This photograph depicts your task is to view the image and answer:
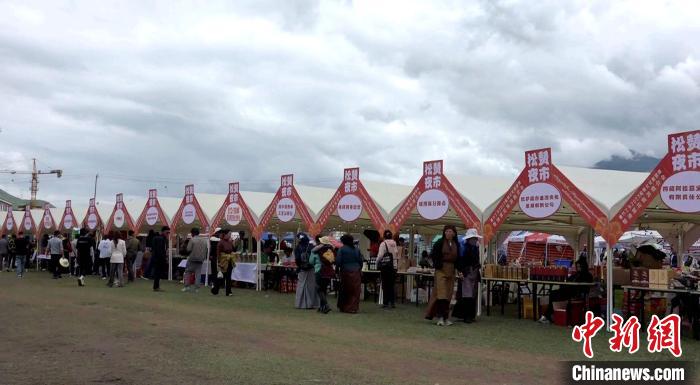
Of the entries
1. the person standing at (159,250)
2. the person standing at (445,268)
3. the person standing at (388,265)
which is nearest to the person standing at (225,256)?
the person standing at (159,250)

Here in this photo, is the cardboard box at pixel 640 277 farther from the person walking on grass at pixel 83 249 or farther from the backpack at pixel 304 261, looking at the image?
the person walking on grass at pixel 83 249

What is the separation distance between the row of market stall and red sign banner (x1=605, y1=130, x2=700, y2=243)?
12mm

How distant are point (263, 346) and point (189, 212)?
11205 millimetres

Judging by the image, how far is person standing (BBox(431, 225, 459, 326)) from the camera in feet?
31.3

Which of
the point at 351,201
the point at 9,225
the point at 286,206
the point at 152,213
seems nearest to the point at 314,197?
the point at 286,206

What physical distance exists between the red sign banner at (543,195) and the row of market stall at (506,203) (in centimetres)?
1

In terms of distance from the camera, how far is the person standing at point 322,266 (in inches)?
431

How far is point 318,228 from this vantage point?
46.9 feet

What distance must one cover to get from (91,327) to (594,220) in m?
7.23

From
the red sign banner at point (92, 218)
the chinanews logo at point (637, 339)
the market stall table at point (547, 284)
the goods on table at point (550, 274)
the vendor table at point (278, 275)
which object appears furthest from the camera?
the red sign banner at point (92, 218)

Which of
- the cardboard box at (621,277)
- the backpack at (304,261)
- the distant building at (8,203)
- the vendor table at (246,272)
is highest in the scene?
the distant building at (8,203)

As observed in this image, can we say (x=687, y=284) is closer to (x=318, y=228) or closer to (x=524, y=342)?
(x=524, y=342)

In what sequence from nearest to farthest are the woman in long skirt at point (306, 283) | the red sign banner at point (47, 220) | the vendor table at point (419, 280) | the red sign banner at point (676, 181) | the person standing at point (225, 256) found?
the red sign banner at point (676, 181)
the woman in long skirt at point (306, 283)
the vendor table at point (419, 280)
the person standing at point (225, 256)
the red sign banner at point (47, 220)

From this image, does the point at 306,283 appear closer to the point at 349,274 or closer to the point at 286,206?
the point at 349,274
